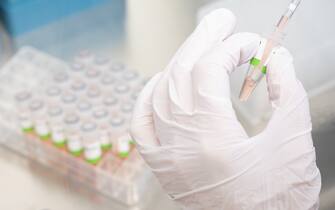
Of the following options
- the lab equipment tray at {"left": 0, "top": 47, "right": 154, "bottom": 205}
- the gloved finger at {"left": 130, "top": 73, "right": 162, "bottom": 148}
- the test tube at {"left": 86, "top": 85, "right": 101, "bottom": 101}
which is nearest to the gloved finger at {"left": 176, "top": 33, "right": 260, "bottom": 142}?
the gloved finger at {"left": 130, "top": 73, "right": 162, "bottom": 148}

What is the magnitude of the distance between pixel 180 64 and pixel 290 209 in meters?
0.28

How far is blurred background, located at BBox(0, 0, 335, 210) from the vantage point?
1.41m

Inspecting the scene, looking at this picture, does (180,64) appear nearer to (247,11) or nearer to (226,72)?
(226,72)

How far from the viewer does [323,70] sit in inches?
59.5

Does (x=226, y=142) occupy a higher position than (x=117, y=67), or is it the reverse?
(x=226, y=142)

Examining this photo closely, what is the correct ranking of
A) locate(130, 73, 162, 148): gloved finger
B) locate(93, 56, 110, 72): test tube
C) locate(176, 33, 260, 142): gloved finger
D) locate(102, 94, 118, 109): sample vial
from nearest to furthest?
1. locate(176, 33, 260, 142): gloved finger
2. locate(130, 73, 162, 148): gloved finger
3. locate(102, 94, 118, 109): sample vial
4. locate(93, 56, 110, 72): test tube

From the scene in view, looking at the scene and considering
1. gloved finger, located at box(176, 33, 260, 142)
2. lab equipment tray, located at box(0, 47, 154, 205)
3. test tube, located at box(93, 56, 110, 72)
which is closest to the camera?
gloved finger, located at box(176, 33, 260, 142)

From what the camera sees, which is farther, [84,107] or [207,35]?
[84,107]

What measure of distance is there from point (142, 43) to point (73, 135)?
0.46 metres

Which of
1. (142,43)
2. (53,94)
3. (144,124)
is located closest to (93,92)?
(53,94)

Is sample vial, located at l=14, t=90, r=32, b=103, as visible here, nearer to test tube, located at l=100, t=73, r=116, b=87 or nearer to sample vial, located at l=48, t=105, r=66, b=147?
sample vial, located at l=48, t=105, r=66, b=147

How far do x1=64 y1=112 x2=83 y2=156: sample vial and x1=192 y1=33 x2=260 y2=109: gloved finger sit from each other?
0.58 m

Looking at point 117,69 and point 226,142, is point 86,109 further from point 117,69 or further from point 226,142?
point 226,142

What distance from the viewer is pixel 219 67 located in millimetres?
876
